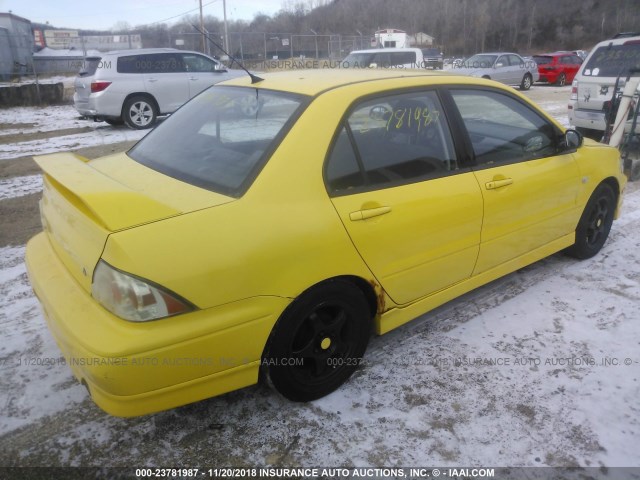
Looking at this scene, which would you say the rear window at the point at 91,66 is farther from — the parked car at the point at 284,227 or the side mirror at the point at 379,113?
the side mirror at the point at 379,113

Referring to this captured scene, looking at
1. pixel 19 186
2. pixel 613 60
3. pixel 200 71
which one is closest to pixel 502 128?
pixel 613 60

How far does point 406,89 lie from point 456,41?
242 ft

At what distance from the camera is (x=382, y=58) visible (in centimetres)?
1542

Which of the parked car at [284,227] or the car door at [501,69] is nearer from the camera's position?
the parked car at [284,227]

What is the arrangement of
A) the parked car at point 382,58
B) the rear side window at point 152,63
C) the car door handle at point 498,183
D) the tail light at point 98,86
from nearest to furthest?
the car door handle at point 498,183 < the tail light at point 98,86 < the rear side window at point 152,63 < the parked car at point 382,58

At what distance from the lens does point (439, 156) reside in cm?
287

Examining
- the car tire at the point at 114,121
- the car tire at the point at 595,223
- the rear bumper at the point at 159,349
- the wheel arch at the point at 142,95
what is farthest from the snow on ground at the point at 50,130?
the car tire at the point at 595,223

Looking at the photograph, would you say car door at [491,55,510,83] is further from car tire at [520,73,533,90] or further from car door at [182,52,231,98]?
car door at [182,52,231,98]

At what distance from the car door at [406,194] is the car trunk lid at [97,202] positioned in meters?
0.66

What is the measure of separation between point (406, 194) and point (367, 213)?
12.4 inches

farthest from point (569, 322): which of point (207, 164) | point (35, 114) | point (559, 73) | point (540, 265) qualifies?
point (559, 73)

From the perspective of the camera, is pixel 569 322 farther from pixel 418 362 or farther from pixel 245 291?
pixel 245 291

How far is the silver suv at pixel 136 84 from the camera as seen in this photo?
10625 mm

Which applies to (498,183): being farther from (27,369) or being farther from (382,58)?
(382,58)
